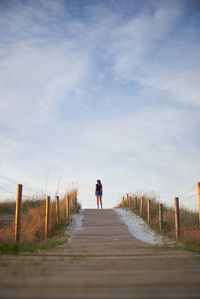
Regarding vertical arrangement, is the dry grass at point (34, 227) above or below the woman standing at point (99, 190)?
below

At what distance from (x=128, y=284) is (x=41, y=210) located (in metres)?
8.71

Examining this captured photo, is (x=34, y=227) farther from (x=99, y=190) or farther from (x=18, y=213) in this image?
(x=99, y=190)

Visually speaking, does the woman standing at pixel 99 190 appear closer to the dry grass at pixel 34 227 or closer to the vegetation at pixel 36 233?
the dry grass at pixel 34 227

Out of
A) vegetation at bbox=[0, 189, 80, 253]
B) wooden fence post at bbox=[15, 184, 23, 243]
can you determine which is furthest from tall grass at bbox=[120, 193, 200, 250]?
wooden fence post at bbox=[15, 184, 23, 243]

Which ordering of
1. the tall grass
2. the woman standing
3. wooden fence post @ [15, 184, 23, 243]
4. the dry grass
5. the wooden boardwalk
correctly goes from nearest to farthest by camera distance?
the wooden boardwalk → wooden fence post @ [15, 184, 23, 243] → the dry grass → the tall grass → the woman standing

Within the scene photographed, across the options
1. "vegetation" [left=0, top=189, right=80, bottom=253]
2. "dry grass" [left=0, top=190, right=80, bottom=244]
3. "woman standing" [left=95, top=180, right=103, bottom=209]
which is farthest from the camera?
"woman standing" [left=95, top=180, right=103, bottom=209]

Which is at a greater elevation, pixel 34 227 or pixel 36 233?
pixel 34 227

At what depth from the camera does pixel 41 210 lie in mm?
10891

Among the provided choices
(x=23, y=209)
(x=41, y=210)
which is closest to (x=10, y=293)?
(x=41, y=210)

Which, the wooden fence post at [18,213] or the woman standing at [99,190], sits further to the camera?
the woman standing at [99,190]

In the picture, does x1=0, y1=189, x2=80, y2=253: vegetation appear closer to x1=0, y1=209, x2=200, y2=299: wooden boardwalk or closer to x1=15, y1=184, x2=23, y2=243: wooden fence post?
x1=15, y1=184, x2=23, y2=243: wooden fence post

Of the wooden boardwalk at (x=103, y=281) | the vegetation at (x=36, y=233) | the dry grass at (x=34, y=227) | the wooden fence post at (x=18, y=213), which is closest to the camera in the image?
the wooden boardwalk at (x=103, y=281)

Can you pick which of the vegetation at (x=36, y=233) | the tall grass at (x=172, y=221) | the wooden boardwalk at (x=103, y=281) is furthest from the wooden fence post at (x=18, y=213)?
the tall grass at (x=172, y=221)

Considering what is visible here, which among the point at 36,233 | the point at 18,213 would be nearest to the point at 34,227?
the point at 36,233
